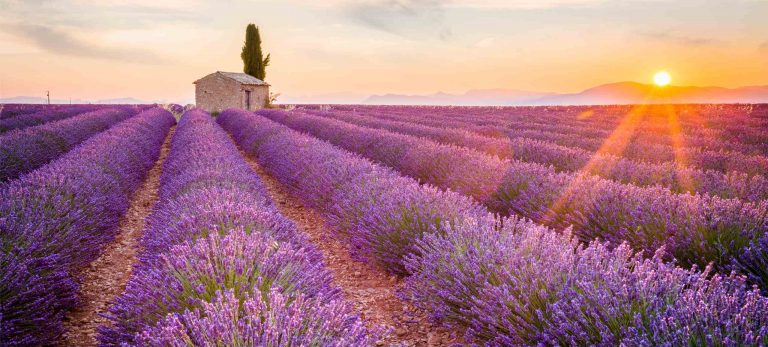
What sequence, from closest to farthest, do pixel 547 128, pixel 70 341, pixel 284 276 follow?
pixel 284 276
pixel 70 341
pixel 547 128

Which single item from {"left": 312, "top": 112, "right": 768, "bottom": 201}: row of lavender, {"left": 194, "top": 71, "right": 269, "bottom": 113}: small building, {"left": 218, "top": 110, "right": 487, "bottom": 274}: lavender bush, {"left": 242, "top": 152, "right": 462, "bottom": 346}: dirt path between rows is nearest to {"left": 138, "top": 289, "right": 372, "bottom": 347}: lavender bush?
{"left": 242, "top": 152, "right": 462, "bottom": 346}: dirt path between rows

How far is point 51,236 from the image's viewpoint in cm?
314

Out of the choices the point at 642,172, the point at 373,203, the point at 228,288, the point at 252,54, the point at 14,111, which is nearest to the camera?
the point at 228,288

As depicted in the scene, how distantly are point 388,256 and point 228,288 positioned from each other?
1771mm

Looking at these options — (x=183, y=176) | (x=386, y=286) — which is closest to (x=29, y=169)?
(x=183, y=176)

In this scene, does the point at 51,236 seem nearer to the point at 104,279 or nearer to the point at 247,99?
the point at 104,279

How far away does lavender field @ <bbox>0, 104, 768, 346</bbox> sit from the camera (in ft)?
5.68

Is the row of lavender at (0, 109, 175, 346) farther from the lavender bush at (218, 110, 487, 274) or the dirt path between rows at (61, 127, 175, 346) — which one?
the lavender bush at (218, 110, 487, 274)

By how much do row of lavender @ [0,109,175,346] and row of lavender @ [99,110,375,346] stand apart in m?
0.42

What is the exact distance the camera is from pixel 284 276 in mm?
2250

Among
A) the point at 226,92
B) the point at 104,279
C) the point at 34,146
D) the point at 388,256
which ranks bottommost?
the point at 104,279

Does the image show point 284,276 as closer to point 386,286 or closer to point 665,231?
point 386,286

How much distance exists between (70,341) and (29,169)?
5640 mm

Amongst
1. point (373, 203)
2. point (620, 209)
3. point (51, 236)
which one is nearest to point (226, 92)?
point (373, 203)
